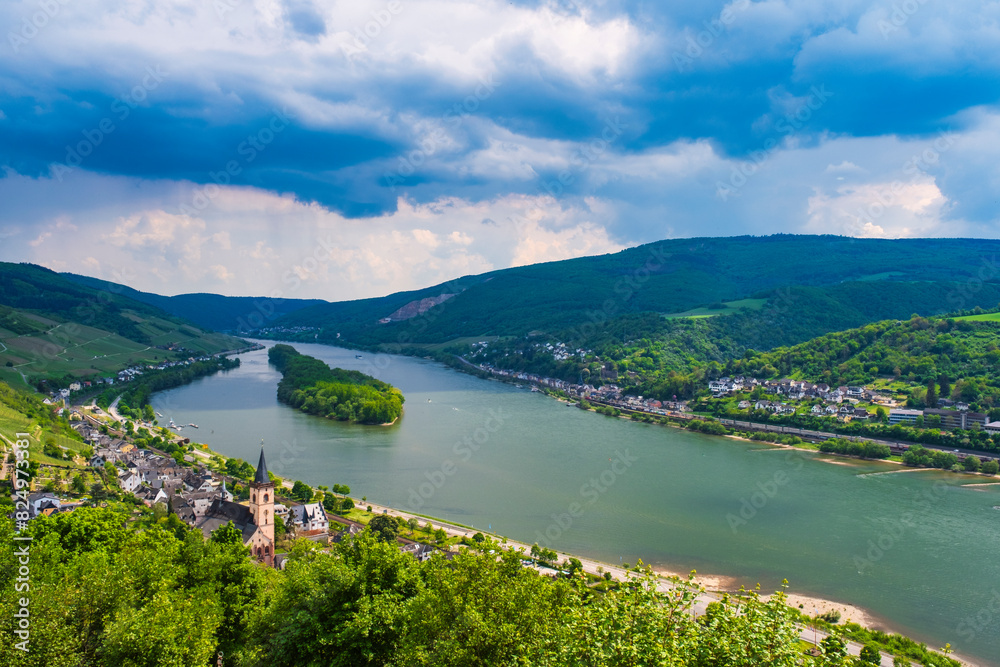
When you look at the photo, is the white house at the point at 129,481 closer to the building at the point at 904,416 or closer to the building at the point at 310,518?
the building at the point at 310,518

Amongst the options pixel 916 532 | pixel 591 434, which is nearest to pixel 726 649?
pixel 916 532

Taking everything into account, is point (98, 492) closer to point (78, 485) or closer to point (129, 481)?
point (78, 485)

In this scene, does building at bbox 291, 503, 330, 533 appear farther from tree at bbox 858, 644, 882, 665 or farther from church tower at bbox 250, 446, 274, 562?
tree at bbox 858, 644, 882, 665

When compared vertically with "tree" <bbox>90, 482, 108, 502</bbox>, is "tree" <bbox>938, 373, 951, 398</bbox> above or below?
above

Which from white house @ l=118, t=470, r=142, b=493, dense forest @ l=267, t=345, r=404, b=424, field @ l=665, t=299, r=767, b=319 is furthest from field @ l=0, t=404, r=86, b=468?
field @ l=665, t=299, r=767, b=319

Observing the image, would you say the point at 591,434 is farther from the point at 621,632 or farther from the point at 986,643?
the point at 621,632

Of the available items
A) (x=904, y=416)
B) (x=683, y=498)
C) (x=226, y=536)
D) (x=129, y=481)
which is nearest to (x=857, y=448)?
(x=904, y=416)
